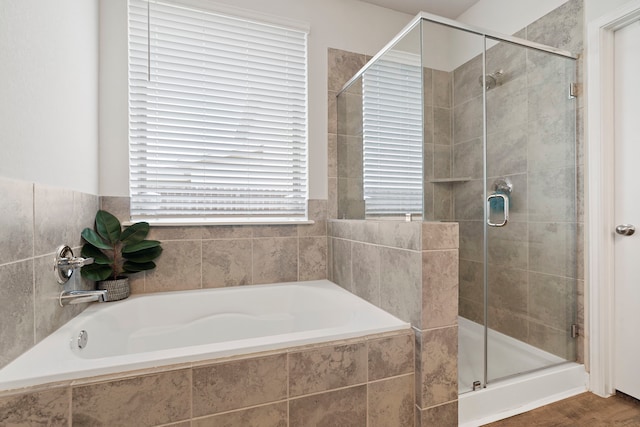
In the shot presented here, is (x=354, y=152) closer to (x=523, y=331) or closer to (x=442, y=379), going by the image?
(x=442, y=379)

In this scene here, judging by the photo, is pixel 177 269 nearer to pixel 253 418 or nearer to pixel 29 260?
pixel 29 260

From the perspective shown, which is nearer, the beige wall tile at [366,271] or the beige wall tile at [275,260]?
the beige wall tile at [366,271]

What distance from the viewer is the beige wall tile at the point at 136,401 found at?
935 millimetres

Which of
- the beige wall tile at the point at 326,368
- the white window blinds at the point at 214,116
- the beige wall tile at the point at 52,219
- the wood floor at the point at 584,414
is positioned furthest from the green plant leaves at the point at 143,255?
the wood floor at the point at 584,414

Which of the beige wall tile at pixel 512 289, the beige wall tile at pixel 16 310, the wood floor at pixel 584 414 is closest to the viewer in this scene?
the beige wall tile at pixel 16 310

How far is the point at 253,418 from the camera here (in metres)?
1.10

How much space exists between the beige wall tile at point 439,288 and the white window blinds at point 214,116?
3.80 feet

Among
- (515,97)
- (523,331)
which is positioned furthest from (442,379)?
(515,97)

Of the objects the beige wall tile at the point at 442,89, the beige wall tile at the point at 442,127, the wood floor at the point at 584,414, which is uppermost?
the beige wall tile at the point at 442,89

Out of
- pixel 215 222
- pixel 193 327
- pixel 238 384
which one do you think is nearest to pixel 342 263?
pixel 215 222

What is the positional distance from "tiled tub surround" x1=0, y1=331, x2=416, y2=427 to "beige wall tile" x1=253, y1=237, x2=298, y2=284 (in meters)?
1.05

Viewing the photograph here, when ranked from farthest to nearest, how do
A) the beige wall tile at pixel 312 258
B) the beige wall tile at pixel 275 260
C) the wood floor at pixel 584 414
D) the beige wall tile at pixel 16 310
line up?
the beige wall tile at pixel 312 258, the beige wall tile at pixel 275 260, the wood floor at pixel 584 414, the beige wall tile at pixel 16 310

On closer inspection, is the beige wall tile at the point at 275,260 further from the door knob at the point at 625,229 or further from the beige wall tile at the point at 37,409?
the door knob at the point at 625,229

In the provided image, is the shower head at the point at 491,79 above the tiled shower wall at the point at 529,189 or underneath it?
above
